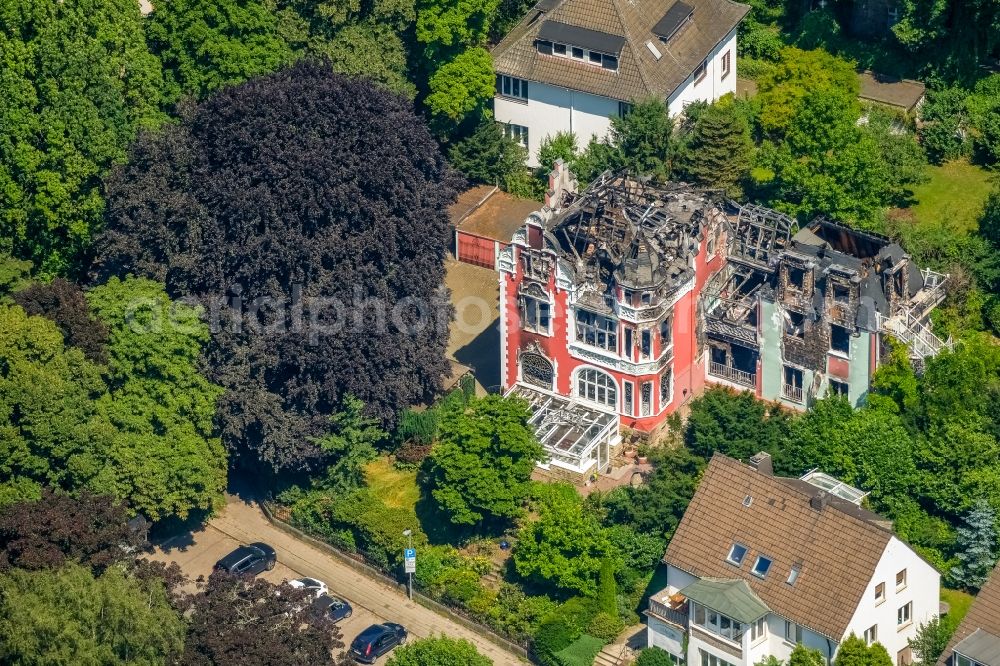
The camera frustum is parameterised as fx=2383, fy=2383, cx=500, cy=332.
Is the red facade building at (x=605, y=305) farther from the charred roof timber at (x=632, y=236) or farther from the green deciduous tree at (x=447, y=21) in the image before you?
the green deciduous tree at (x=447, y=21)

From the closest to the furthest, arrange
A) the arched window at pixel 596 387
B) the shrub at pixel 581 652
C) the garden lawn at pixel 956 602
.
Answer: the garden lawn at pixel 956 602 → the shrub at pixel 581 652 → the arched window at pixel 596 387

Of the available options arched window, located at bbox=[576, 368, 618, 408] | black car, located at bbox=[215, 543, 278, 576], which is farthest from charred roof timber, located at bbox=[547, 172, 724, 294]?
black car, located at bbox=[215, 543, 278, 576]

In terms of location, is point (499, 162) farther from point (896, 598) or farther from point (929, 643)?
point (929, 643)

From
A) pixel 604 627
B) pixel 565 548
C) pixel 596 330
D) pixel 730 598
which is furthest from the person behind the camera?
pixel 596 330

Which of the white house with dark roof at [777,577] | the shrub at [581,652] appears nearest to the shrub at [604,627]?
the shrub at [581,652]

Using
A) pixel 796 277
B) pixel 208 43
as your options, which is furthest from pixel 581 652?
pixel 208 43
